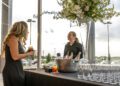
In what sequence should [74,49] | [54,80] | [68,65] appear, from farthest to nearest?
[74,49], [68,65], [54,80]

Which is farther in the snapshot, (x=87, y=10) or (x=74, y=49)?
(x=74, y=49)

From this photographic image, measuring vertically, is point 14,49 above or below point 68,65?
above

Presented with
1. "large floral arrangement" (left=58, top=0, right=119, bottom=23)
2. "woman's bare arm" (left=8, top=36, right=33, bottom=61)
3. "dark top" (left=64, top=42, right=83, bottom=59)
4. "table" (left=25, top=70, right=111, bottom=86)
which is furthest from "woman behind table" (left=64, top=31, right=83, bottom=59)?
Answer: "woman's bare arm" (left=8, top=36, right=33, bottom=61)

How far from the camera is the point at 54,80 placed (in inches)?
94.4

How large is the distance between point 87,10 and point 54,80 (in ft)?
2.47

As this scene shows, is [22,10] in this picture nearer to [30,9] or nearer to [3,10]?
[30,9]

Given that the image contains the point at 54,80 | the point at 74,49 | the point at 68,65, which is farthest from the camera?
the point at 74,49

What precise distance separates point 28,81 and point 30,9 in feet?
14.5

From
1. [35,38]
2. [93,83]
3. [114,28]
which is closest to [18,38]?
[93,83]

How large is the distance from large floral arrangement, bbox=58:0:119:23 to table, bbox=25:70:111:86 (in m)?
0.57

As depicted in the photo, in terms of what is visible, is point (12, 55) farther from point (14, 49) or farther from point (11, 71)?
point (11, 71)

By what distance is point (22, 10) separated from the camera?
732 centimetres

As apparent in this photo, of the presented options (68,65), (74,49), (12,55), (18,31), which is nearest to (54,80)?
(68,65)

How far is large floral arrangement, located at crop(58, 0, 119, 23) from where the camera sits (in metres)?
2.68
